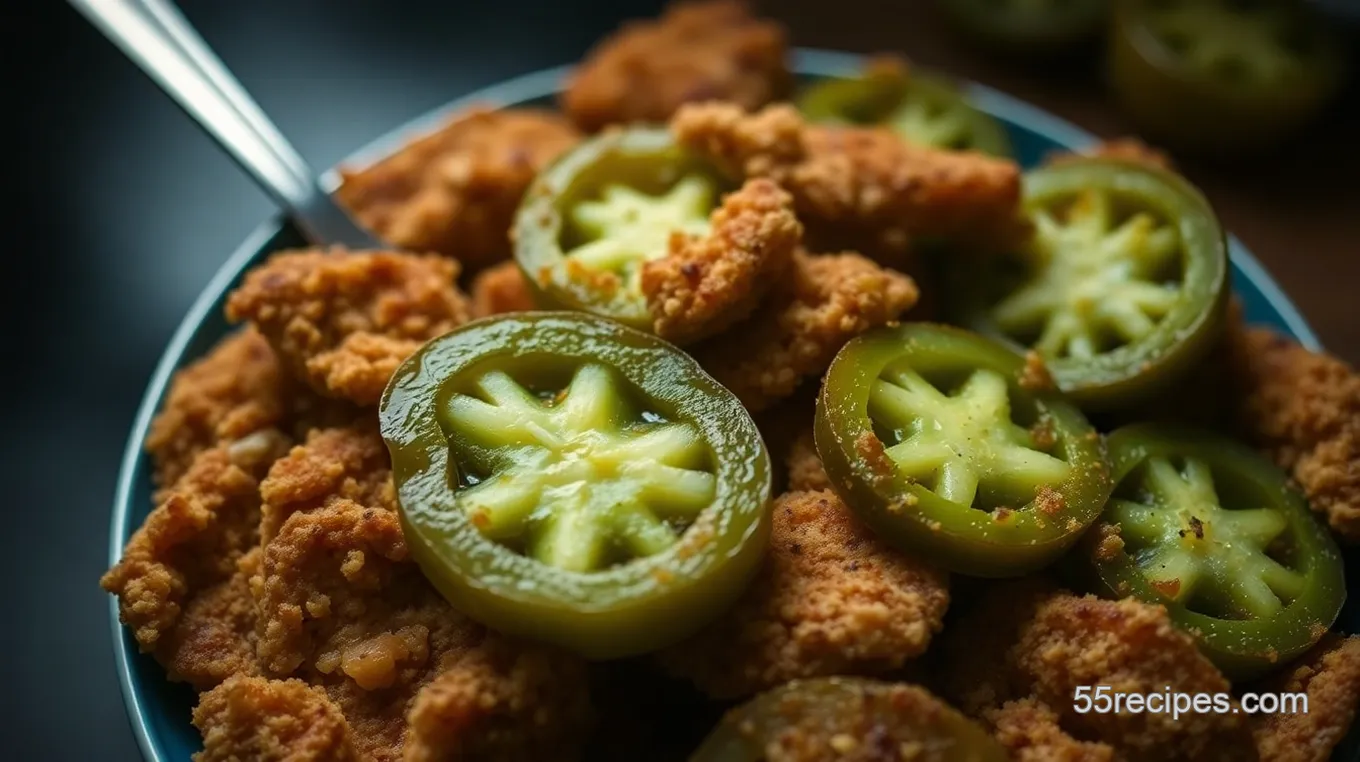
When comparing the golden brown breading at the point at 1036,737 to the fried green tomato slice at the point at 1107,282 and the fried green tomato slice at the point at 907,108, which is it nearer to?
the fried green tomato slice at the point at 1107,282

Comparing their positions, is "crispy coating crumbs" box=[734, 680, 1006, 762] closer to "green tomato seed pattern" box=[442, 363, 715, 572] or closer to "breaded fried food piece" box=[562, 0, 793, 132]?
"green tomato seed pattern" box=[442, 363, 715, 572]

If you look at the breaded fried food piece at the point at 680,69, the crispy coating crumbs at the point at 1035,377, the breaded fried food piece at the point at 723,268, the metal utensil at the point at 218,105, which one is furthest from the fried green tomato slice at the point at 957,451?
the metal utensil at the point at 218,105

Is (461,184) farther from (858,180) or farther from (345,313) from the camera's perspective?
(858,180)

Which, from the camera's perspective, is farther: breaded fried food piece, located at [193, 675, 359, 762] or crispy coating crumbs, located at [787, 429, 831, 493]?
crispy coating crumbs, located at [787, 429, 831, 493]

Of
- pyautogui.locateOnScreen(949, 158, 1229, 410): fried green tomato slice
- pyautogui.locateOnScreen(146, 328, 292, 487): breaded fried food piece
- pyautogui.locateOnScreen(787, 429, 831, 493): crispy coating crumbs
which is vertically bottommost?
pyautogui.locateOnScreen(949, 158, 1229, 410): fried green tomato slice

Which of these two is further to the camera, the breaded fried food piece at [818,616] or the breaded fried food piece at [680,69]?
the breaded fried food piece at [680,69]

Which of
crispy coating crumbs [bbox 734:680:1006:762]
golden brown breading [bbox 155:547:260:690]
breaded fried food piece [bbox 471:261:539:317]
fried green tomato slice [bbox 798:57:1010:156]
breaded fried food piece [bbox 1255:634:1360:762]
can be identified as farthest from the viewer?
→ fried green tomato slice [bbox 798:57:1010:156]

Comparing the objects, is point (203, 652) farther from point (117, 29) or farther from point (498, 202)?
point (117, 29)

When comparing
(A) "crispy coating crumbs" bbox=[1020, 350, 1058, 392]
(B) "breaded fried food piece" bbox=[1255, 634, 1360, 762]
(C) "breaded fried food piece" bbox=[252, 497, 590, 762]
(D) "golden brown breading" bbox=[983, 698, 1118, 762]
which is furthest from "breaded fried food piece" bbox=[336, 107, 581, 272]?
(B) "breaded fried food piece" bbox=[1255, 634, 1360, 762]

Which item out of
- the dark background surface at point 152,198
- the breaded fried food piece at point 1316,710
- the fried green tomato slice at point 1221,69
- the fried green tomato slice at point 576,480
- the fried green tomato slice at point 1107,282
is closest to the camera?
the fried green tomato slice at point 576,480
